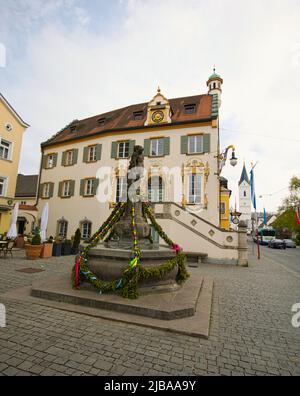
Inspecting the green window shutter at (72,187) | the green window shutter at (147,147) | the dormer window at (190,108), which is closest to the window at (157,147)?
the green window shutter at (147,147)

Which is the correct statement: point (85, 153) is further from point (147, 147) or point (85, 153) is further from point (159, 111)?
point (159, 111)

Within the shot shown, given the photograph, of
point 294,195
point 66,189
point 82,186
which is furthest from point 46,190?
point 294,195

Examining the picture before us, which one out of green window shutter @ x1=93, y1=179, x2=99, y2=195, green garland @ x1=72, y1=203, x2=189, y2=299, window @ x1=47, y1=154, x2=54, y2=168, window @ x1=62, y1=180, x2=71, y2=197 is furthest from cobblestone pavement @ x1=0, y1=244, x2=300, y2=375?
window @ x1=47, y1=154, x2=54, y2=168

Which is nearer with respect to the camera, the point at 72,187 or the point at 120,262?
the point at 120,262

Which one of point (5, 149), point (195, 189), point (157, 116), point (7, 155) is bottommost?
point (195, 189)

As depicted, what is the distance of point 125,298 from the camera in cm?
485

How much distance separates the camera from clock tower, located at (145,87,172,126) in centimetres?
1755

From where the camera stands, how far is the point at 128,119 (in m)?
20.2

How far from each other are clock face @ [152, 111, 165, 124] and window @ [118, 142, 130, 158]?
3.05 meters

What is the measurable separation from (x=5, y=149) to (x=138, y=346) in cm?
2102

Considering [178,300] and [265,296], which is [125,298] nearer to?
[178,300]

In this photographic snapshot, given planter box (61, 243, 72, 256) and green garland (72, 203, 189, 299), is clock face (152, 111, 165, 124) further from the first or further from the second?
green garland (72, 203, 189, 299)

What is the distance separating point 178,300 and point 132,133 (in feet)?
51.6
